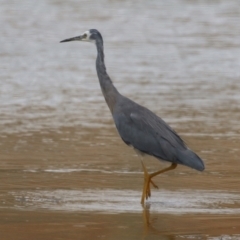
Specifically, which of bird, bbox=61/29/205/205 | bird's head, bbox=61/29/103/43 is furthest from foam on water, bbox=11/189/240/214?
bird's head, bbox=61/29/103/43

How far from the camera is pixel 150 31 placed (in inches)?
894

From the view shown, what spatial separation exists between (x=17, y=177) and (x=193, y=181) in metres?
1.77

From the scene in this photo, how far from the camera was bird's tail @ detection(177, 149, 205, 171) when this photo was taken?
28.4 feet

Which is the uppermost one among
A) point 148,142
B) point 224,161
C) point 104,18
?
point 148,142

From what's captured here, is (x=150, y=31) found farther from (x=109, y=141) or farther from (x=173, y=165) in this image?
(x=173, y=165)

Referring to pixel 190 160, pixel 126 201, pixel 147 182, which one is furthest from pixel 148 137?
pixel 126 201

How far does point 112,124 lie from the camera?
12.7 meters

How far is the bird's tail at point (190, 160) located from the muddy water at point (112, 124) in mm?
319

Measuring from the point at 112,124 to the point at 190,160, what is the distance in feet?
13.2

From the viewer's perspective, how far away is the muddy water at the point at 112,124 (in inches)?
314

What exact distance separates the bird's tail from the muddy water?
32cm

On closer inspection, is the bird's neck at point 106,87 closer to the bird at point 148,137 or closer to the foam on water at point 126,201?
the bird at point 148,137

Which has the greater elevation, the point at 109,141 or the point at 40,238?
the point at 40,238

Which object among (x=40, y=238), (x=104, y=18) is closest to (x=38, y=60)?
(x=104, y=18)
